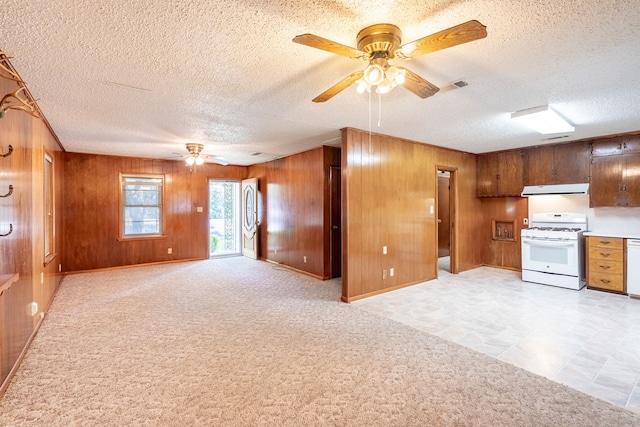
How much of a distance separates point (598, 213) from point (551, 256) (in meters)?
1.16

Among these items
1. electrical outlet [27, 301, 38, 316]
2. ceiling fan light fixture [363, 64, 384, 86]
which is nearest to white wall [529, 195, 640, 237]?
ceiling fan light fixture [363, 64, 384, 86]

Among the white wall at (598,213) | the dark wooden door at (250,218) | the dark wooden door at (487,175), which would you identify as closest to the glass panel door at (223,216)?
the dark wooden door at (250,218)

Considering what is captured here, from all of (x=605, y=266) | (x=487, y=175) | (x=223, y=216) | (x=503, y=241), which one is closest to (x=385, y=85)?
(x=605, y=266)

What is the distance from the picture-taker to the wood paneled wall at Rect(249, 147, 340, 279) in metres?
5.52

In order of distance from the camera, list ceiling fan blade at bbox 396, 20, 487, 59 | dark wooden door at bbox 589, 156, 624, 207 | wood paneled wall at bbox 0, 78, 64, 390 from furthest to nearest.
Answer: dark wooden door at bbox 589, 156, 624, 207 → wood paneled wall at bbox 0, 78, 64, 390 → ceiling fan blade at bbox 396, 20, 487, 59

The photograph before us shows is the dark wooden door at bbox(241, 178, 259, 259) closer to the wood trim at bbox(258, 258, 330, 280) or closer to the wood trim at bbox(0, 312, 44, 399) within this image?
the wood trim at bbox(258, 258, 330, 280)

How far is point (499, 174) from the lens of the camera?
6094mm

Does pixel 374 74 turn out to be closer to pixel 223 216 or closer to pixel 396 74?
pixel 396 74

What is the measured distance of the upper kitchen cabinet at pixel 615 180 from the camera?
15.0 feet

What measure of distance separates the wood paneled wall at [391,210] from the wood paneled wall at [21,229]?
334 centimetres

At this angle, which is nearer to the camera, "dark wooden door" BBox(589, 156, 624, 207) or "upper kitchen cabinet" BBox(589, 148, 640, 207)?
"upper kitchen cabinet" BBox(589, 148, 640, 207)

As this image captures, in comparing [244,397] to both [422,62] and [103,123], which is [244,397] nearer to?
[422,62]

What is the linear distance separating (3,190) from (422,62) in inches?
129

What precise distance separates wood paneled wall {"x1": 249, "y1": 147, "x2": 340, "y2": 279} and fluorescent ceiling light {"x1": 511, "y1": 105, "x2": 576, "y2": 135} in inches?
117
